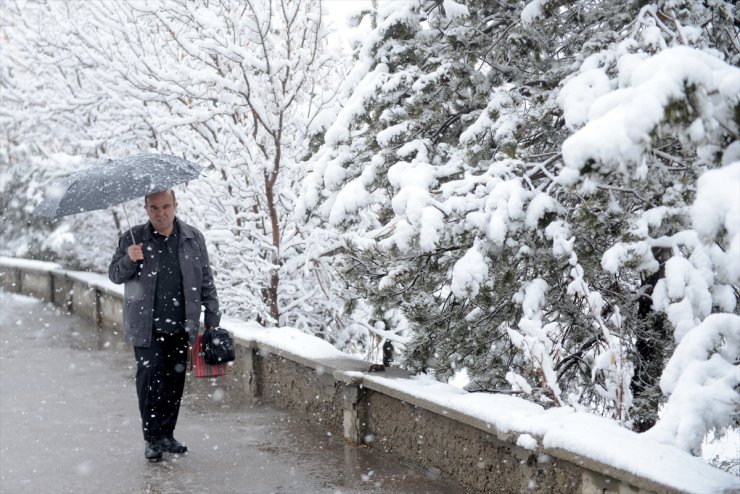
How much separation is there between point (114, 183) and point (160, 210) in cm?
35

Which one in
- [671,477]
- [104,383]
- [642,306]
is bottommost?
[104,383]

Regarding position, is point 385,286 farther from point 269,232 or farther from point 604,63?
point 269,232

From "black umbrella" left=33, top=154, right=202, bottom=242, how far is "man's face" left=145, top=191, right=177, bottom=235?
0.48ft

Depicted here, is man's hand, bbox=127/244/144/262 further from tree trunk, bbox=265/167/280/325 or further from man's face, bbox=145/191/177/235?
tree trunk, bbox=265/167/280/325

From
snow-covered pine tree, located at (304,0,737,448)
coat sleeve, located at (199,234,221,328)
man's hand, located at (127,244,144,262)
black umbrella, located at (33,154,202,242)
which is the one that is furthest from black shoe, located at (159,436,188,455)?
snow-covered pine tree, located at (304,0,737,448)

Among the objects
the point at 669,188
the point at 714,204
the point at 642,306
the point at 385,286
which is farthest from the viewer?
the point at 642,306

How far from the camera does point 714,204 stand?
8.87 feet

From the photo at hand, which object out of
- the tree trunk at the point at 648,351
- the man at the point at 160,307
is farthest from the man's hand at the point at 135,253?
the tree trunk at the point at 648,351

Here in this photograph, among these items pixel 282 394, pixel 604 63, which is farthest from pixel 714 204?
pixel 282 394

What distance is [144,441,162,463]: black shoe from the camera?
5555 mm

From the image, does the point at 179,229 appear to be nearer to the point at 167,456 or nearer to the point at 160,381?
the point at 160,381

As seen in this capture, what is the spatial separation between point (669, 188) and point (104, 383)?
5984mm

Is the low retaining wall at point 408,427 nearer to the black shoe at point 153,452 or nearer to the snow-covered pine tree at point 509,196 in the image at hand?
the snow-covered pine tree at point 509,196

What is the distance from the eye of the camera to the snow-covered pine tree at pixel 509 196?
4781mm
